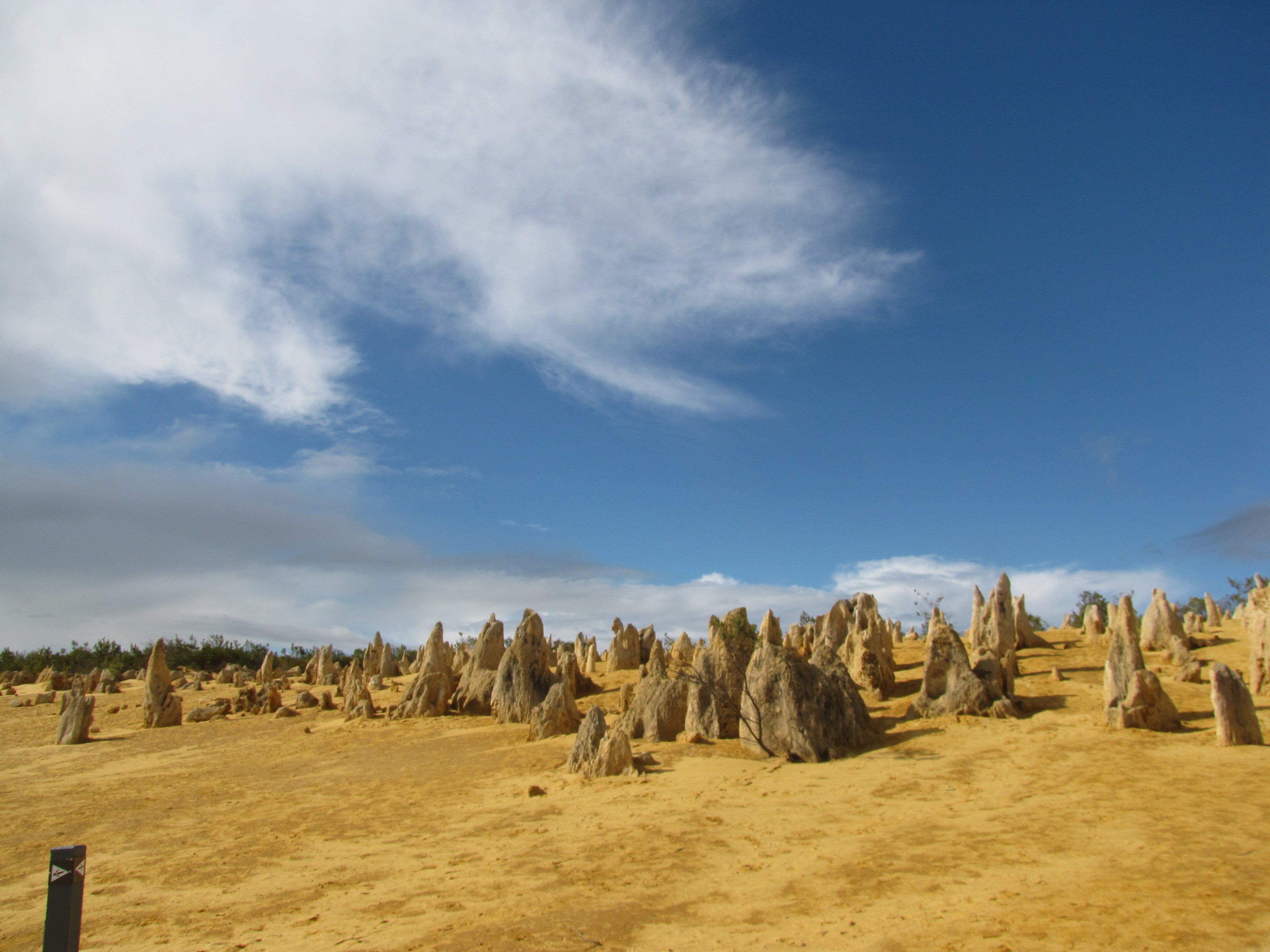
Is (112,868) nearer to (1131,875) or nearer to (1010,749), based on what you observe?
(1131,875)

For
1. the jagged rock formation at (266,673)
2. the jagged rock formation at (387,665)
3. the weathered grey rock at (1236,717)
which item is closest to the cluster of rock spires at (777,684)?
the weathered grey rock at (1236,717)

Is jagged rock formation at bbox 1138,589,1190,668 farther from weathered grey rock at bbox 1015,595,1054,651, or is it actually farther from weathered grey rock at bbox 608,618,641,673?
weathered grey rock at bbox 608,618,641,673

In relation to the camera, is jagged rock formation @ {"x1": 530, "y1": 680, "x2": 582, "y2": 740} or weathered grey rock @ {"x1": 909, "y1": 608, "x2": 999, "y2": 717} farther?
jagged rock formation @ {"x1": 530, "y1": 680, "x2": 582, "y2": 740}

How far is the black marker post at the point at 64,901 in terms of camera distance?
5297 mm

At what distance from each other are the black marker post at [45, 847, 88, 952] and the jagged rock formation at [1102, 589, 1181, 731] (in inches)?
687

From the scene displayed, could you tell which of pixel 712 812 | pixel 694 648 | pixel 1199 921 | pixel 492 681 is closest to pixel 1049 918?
pixel 1199 921

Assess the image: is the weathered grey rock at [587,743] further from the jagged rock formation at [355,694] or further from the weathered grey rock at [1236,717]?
the jagged rock formation at [355,694]

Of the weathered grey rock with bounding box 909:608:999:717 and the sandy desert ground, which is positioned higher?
the weathered grey rock with bounding box 909:608:999:717

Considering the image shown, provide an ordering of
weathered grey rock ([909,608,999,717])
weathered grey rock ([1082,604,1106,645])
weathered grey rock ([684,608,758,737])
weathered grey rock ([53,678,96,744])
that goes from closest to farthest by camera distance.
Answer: weathered grey rock ([909,608,999,717]) < weathered grey rock ([684,608,758,737]) < weathered grey rock ([53,678,96,744]) < weathered grey rock ([1082,604,1106,645])

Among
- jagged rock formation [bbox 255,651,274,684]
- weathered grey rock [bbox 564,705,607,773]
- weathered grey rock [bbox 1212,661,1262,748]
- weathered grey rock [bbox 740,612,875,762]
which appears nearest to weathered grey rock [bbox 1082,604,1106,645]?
weathered grey rock [bbox 1212,661,1262,748]

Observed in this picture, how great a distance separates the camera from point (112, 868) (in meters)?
12.1

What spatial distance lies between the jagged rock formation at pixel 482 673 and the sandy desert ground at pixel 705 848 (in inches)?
249

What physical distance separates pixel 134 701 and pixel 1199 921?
43.1 m

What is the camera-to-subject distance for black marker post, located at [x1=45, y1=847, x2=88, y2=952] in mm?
5297
